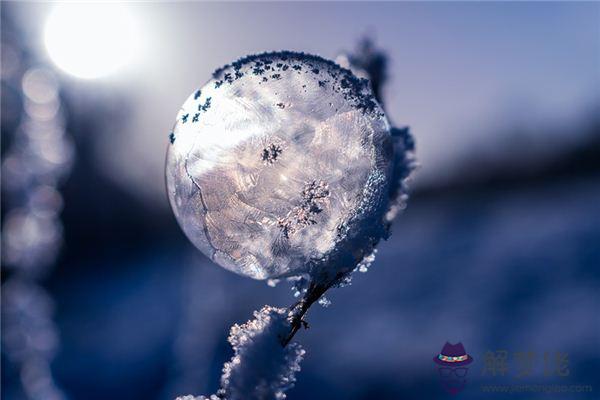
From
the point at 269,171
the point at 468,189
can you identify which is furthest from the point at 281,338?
the point at 468,189

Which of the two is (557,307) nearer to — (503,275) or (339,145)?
(503,275)

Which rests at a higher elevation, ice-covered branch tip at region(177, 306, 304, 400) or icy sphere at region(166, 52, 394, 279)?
icy sphere at region(166, 52, 394, 279)

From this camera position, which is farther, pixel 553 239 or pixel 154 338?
pixel 553 239

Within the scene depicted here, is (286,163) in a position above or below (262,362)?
above

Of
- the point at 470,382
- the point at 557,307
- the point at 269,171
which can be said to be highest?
the point at 557,307

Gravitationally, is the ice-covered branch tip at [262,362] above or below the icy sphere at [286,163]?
below
